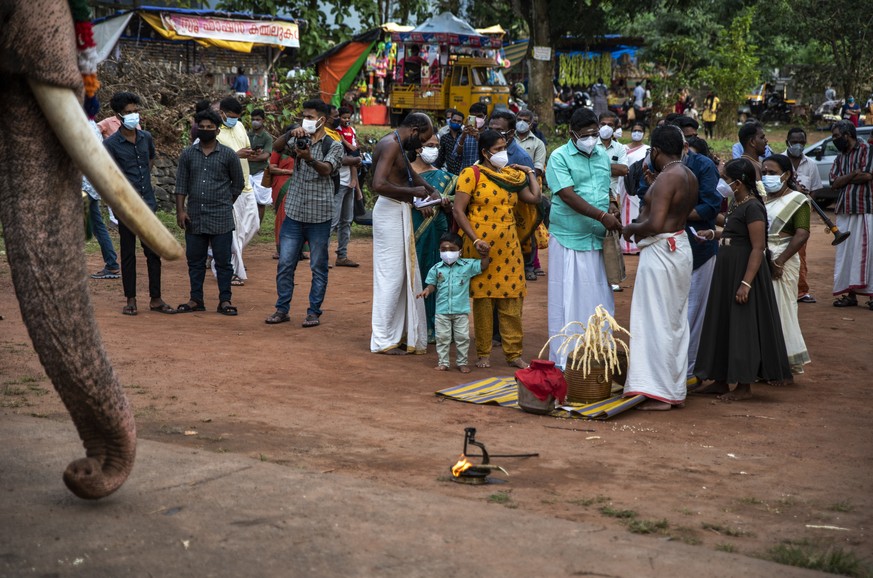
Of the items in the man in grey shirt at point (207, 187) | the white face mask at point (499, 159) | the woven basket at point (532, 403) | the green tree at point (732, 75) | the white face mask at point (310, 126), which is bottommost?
the woven basket at point (532, 403)

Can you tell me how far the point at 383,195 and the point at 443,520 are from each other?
4.71 metres

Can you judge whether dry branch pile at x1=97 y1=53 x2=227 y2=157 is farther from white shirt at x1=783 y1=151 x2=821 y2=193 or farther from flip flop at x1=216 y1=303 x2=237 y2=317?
white shirt at x1=783 y1=151 x2=821 y2=193

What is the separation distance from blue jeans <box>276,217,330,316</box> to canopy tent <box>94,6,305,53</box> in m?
16.9

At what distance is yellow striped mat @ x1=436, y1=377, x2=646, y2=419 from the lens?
23.0 ft

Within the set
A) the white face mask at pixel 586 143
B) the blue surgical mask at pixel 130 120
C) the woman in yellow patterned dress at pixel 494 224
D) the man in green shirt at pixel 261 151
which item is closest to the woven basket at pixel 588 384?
the woman in yellow patterned dress at pixel 494 224

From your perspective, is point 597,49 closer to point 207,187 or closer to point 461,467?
point 207,187

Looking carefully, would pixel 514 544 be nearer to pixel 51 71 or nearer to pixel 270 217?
pixel 51 71

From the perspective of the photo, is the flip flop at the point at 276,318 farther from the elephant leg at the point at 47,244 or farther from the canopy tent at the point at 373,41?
the canopy tent at the point at 373,41

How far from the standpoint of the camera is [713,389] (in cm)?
785

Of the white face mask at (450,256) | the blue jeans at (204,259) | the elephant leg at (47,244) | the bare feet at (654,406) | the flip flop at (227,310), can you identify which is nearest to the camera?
the elephant leg at (47,244)

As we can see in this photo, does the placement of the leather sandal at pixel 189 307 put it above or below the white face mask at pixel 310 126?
below

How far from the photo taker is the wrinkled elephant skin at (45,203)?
3.40 meters

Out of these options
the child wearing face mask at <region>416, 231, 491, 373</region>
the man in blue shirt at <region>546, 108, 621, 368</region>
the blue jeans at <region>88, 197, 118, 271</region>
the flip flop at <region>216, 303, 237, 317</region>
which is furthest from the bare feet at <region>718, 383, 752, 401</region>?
the blue jeans at <region>88, 197, 118, 271</region>

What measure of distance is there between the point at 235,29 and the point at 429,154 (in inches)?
736
